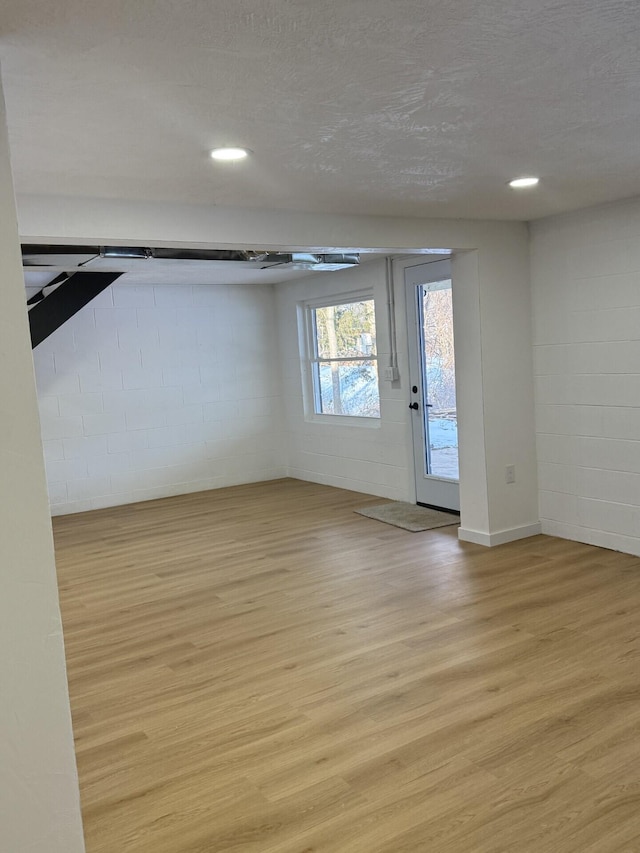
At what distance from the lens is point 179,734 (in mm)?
2865

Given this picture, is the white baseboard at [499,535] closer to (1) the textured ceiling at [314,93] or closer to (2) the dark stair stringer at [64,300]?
(1) the textured ceiling at [314,93]

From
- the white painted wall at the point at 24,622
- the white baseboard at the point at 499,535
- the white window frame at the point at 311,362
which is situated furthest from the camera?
the white window frame at the point at 311,362

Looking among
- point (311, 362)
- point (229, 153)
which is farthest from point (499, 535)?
point (311, 362)

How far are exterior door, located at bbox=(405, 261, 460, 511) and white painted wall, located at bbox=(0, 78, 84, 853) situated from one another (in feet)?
14.9

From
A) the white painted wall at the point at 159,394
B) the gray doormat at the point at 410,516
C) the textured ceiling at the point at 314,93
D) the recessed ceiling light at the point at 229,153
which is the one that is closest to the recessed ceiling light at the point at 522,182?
the textured ceiling at the point at 314,93

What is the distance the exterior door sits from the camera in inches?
238

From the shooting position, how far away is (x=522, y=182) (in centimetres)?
376

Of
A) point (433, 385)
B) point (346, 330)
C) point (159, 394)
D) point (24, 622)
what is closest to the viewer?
point (24, 622)

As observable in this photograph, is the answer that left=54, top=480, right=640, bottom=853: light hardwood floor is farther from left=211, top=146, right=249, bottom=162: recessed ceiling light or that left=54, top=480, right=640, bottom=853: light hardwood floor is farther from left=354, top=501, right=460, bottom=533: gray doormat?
left=211, top=146, right=249, bottom=162: recessed ceiling light

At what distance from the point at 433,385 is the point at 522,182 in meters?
2.66

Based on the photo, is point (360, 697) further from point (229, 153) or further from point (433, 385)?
point (433, 385)

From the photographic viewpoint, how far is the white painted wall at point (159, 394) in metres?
7.08

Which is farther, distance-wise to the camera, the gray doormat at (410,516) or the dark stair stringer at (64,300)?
the dark stair stringer at (64,300)

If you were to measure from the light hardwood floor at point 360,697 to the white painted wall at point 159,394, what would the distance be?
6.77ft
